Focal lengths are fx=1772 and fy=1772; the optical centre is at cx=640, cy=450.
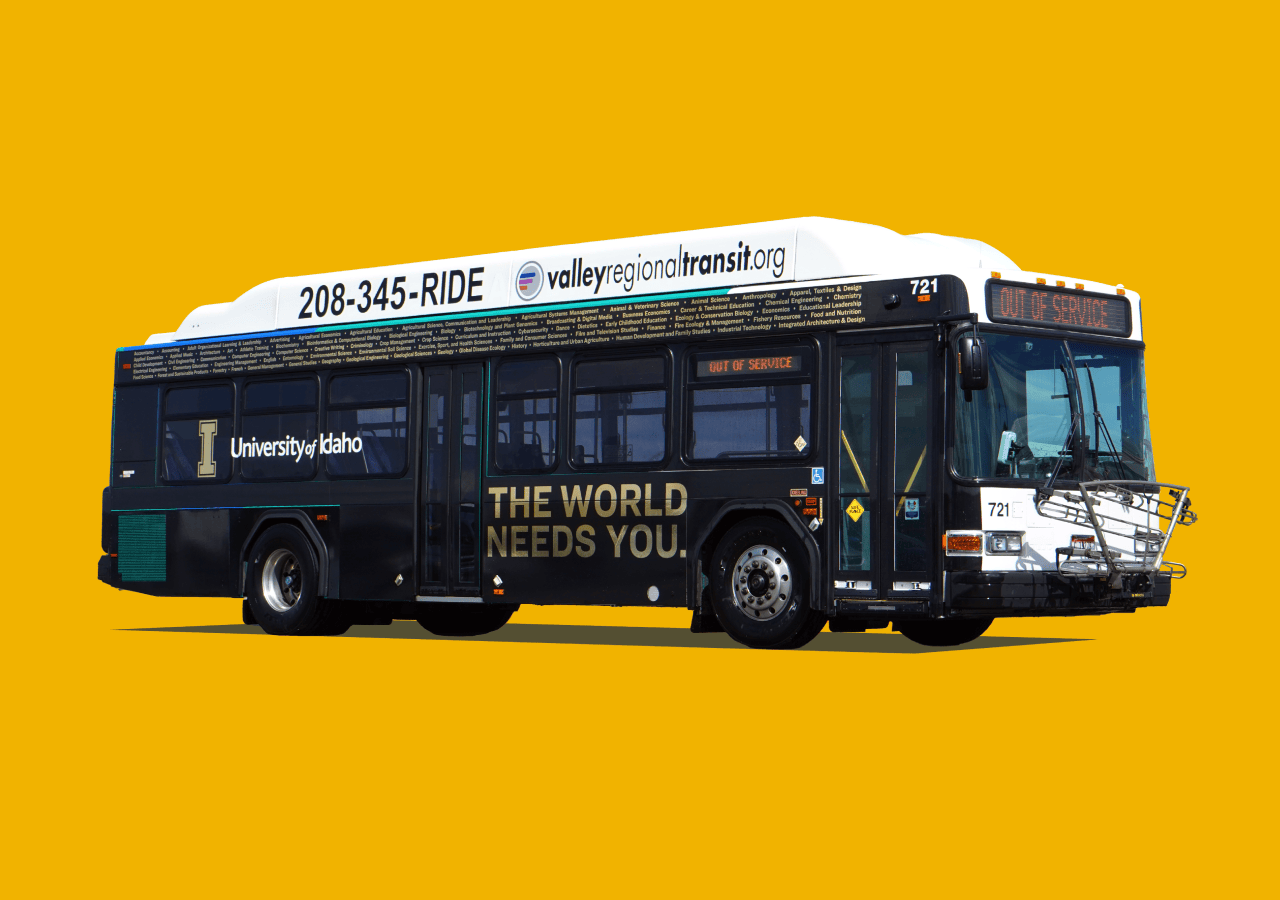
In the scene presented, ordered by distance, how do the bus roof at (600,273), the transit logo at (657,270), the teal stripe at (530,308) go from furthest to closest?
the teal stripe at (530,308)
the transit logo at (657,270)
the bus roof at (600,273)

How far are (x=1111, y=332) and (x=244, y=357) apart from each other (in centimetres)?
963

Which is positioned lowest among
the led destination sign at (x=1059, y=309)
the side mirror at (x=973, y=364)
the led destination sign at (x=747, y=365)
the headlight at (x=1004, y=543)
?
the headlight at (x=1004, y=543)

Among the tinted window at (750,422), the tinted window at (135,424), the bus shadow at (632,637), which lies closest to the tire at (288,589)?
the bus shadow at (632,637)

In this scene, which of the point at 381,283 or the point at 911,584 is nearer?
the point at 911,584

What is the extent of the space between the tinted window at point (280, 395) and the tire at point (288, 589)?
1355 millimetres

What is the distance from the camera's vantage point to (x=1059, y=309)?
1542cm

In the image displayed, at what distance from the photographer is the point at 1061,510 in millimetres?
14898

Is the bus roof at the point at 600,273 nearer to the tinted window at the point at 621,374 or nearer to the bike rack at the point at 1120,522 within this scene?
the tinted window at the point at 621,374

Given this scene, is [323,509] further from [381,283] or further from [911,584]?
[911,584]

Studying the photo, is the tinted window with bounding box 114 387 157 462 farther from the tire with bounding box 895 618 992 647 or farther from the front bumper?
the front bumper

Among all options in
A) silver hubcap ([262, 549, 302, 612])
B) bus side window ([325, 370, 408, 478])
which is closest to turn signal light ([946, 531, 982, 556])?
bus side window ([325, 370, 408, 478])

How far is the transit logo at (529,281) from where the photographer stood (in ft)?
58.1

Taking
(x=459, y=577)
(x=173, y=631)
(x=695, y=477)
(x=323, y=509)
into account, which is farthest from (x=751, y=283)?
(x=173, y=631)

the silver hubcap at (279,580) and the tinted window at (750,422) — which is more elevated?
the tinted window at (750,422)
